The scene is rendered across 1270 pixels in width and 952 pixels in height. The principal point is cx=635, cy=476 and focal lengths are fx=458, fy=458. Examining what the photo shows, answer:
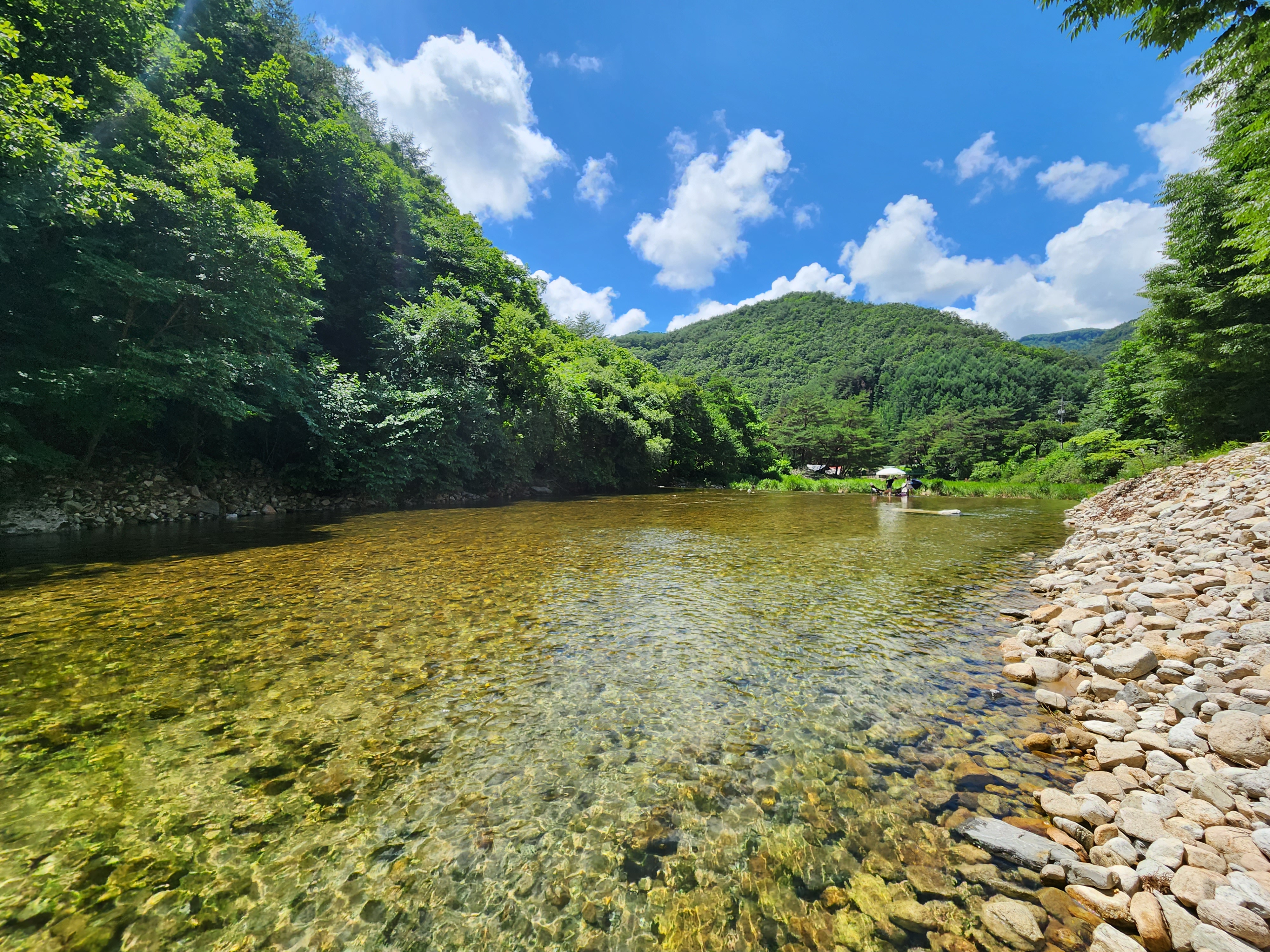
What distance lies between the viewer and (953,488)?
130 ft

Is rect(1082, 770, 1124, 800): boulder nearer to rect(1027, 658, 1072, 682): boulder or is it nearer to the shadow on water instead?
rect(1027, 658, 1072, 682): boulder

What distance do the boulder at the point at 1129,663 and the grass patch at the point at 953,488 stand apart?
31495mm

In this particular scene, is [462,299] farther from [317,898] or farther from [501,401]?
[317,898]

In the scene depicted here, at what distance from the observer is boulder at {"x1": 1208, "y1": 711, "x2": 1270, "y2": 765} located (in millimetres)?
2674

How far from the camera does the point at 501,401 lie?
24.8 metres

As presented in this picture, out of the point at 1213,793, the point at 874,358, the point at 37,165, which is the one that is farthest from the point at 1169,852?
the point at 874,358

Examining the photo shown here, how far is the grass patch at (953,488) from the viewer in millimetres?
31797

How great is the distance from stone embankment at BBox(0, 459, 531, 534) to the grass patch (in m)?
31.7

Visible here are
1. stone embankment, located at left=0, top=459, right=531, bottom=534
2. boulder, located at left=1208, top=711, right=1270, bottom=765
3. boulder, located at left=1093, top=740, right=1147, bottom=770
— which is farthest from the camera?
stone embankment, located at left=0, top=459, right=531, bottom=534

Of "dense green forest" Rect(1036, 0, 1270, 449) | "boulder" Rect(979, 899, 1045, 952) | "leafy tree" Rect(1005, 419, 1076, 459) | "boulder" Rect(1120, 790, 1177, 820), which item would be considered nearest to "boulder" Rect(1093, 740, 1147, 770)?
"boulder" Rect(1120, 790, 1177, 820)

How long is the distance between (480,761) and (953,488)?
46.2 metres

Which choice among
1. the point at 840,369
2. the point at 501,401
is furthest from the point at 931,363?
the point at 501,401

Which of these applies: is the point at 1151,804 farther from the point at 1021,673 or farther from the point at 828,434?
the point at 828,434

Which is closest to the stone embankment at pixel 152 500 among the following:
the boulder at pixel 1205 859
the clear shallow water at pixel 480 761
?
the clear shallow water at pixel 480 761
